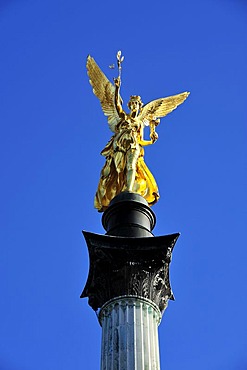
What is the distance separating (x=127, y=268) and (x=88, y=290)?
45.2 inches

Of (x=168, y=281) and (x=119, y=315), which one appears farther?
(x=168, y=281)

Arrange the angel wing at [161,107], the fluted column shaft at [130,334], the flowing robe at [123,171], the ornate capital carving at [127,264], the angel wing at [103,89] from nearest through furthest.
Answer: the fluted column shaft at [130,334] < the ornate capital carving at [127,264] < the flowing robe at [123,171] < the angel wing at [161,107] < the angel wing at [103,89]

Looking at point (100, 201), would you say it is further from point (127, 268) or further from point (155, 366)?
point (155, 366)

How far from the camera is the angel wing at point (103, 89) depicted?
2411 centimetres

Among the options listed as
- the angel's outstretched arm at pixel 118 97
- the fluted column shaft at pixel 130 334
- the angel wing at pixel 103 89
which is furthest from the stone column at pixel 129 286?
the angel wing at pixel 103 89

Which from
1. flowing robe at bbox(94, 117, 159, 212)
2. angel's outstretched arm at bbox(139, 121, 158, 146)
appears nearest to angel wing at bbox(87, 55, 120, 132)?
angel's outstretched arm at bbox(139, 121, 158, 146)

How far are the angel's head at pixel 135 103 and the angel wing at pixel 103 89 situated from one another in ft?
1.68

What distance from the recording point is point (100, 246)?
1823cm

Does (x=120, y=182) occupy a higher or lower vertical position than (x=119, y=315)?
higher

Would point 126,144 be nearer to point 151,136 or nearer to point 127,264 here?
point 151,136

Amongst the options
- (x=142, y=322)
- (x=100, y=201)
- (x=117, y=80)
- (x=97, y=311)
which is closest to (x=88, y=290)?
(x=97, y=311)

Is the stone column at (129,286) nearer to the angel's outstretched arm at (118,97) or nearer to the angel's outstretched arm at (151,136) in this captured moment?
the angel's outstretched arm at (151,136)

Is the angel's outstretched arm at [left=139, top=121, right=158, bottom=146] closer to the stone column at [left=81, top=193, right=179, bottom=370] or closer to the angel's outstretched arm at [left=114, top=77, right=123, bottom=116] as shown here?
the angel's outstretched arm at [left=114, top=77, right=123, bottom=116]

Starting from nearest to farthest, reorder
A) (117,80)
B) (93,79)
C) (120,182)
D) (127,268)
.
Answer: (127,268) < (120,182) < (117,80) < (93,79)
